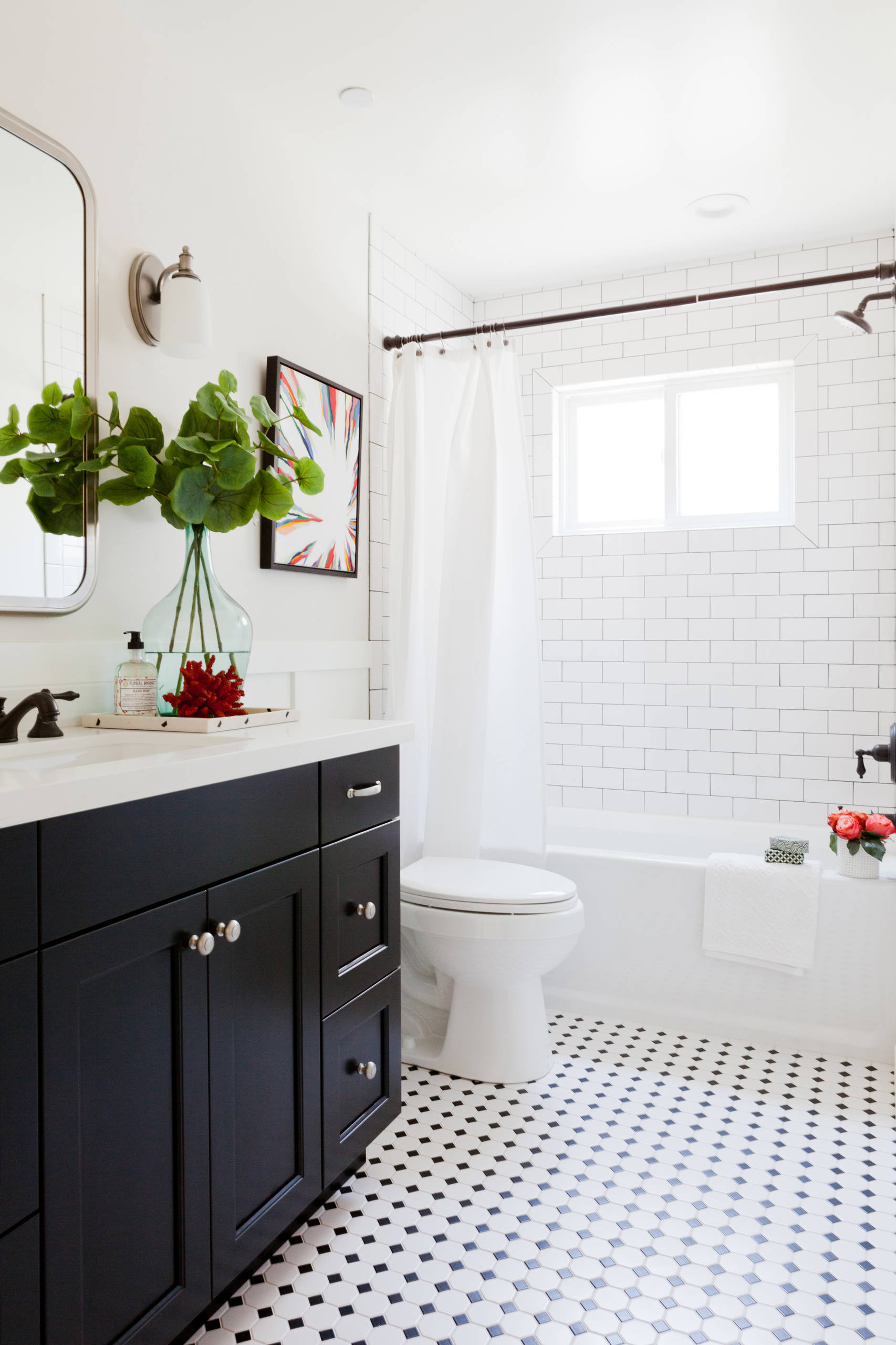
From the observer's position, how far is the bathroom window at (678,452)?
3377 millimetres

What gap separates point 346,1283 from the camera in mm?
1580

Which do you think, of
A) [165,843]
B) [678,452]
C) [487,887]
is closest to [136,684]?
[165,843]

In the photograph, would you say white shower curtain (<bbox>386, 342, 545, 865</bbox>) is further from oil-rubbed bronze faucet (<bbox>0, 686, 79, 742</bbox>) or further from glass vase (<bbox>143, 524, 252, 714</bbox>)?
oil-rubbed bronze faucet (<bbox>0, 686, 79, 742</bbox>)

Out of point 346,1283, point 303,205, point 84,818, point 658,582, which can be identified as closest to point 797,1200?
point 346,1283

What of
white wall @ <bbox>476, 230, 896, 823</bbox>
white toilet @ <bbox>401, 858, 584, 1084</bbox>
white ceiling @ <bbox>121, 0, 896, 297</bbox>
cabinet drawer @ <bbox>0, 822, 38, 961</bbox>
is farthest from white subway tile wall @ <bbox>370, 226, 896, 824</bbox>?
cabinet drawer @ <bbox>0, 822, 38, 961</bbox>

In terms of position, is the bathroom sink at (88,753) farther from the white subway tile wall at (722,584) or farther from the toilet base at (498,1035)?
the white subway tile wall at (722,584)

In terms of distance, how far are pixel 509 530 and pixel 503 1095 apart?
1.60 metres

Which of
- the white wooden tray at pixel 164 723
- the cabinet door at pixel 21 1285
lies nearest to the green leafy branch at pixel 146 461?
the white wooden tray at pixel 164 723

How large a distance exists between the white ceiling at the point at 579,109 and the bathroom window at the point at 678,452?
1.81 ft

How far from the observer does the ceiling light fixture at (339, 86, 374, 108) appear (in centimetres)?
221

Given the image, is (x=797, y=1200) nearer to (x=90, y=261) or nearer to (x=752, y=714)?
(x=752, y=714)

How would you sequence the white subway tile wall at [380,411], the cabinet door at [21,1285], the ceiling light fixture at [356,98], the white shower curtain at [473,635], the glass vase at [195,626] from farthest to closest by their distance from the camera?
the white subway tile wall at [380,411]
the white shower curtain at [473,635]
the ceiling light fixture at [356,98]
the glass vase at [195,626]
the cabinet door at [21,1285]

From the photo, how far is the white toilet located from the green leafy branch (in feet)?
3.68

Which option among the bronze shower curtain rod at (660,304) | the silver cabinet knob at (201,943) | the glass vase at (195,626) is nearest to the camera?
the silver cabinet knob at (201,943)
